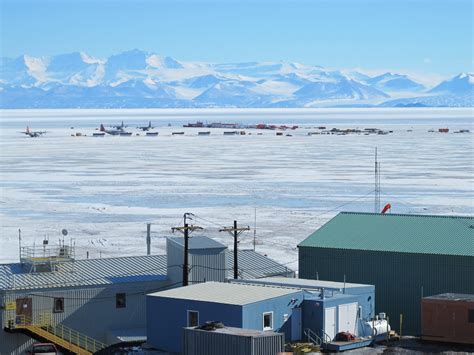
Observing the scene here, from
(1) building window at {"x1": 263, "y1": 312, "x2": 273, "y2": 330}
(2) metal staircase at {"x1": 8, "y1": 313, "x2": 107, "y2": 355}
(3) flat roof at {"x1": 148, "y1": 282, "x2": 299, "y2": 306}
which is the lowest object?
Answer: (2) metal staircase at {"x1": 8, "y1": 313, "x2": 107, "y2": 355}

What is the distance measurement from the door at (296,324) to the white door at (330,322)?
0.62 metres

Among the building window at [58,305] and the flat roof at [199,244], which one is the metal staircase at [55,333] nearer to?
the building window at [58,305]

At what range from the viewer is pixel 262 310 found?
24438 millimetres

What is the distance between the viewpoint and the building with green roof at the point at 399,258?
29188 mm

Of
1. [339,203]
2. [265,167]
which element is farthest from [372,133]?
[339,203]

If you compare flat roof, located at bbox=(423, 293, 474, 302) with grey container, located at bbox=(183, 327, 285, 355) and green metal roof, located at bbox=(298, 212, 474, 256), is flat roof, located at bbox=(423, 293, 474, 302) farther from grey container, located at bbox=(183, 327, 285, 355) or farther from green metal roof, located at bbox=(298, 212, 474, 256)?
grey container, located at bbox=(183, 327, 285, 355)

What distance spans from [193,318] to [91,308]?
514cm

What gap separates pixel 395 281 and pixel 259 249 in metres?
10.9

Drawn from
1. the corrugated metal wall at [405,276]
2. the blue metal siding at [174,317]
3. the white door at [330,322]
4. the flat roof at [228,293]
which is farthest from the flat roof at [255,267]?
the white door at [330,322]

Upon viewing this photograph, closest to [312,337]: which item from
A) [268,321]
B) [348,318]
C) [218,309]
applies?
[348,318]

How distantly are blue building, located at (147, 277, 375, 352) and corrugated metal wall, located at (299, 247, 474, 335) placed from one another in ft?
9.56

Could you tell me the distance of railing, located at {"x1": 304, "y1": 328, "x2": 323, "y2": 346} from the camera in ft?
82.4

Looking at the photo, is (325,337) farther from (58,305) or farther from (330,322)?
(58,305)

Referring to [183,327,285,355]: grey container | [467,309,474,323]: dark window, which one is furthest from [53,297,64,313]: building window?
[467,309,474,323]: dark window
